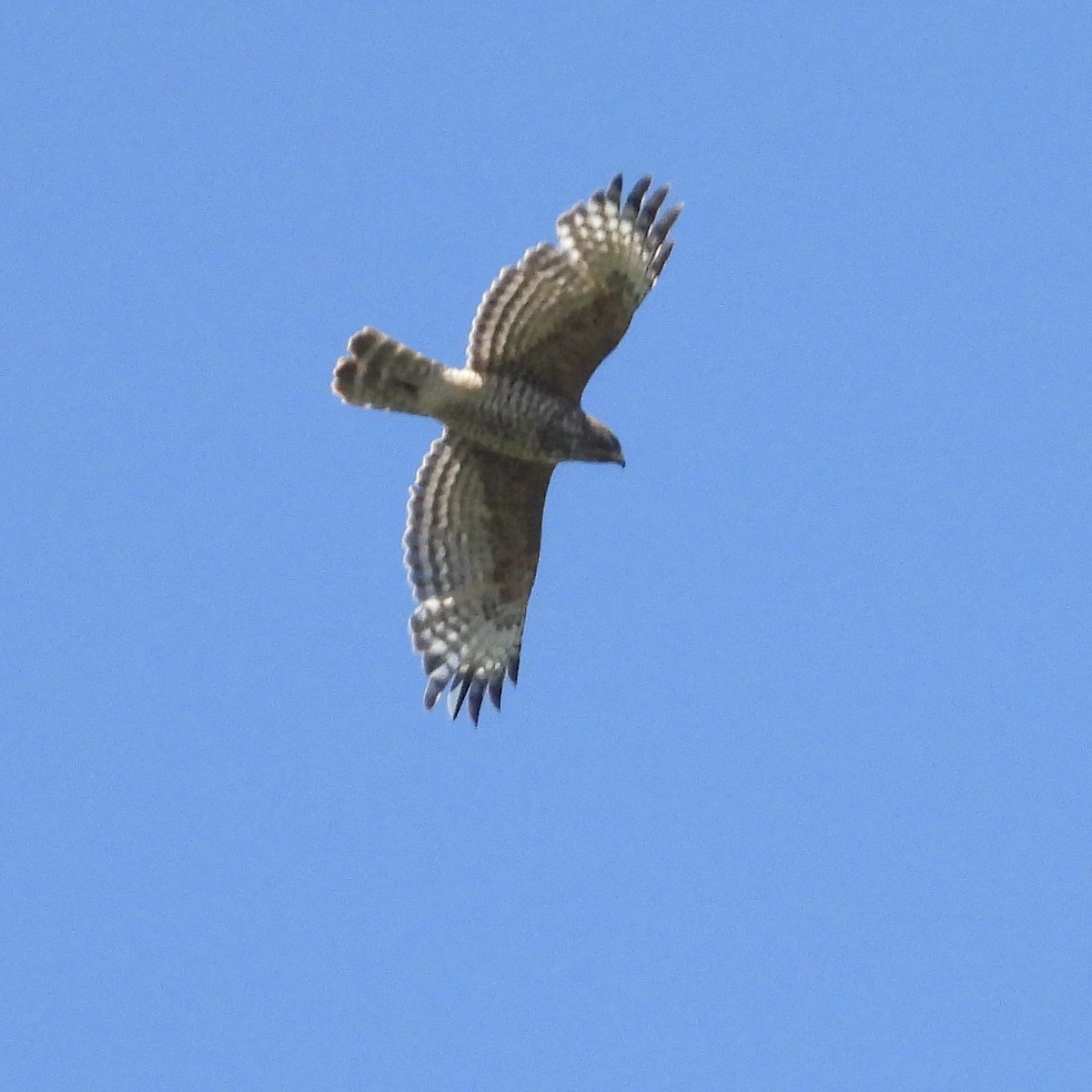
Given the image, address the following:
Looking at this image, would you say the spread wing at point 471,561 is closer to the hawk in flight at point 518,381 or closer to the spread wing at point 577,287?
the hawk in flight at point 518,381

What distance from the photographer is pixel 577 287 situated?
13031 mm

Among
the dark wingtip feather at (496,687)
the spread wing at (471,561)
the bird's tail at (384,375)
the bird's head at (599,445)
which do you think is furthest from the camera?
the dark wingtip feather at (496,687)

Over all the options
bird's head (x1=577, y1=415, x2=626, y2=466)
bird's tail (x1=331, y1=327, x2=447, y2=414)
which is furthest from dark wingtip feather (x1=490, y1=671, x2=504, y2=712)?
bird's tail (x1=331, y1=327, x2=447, y2=414)

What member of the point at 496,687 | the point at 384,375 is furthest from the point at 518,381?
the point at 496,687

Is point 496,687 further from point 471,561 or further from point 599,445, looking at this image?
point 599,445

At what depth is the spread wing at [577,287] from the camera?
13016 millimetres

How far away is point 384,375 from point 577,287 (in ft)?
3.77

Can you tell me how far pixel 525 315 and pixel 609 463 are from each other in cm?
103

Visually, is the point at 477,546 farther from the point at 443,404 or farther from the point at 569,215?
the point at 569,215

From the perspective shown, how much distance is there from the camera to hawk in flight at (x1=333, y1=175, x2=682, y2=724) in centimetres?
1302

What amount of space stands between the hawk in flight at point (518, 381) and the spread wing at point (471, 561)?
1cm

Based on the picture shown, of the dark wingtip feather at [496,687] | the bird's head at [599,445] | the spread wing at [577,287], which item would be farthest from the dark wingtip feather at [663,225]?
the dark wingtip feather at [496,687]

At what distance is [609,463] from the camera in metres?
13.5

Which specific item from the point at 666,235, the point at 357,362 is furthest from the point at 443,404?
the point at 666,235
